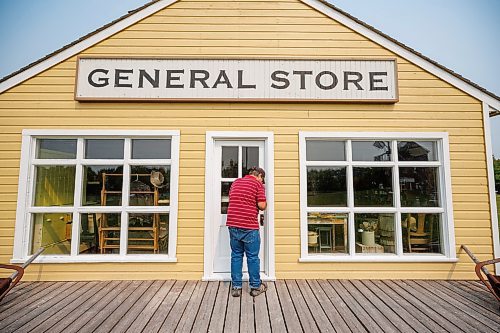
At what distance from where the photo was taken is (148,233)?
4.75m

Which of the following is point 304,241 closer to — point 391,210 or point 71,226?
point 391,210

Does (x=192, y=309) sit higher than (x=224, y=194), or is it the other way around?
(x=224, y=194)

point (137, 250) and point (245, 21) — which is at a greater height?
point (245, 21)

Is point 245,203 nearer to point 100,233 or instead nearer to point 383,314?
point 383,314

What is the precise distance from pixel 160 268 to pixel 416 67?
5611 millimetres

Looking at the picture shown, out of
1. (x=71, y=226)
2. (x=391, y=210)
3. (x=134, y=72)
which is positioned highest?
(x=134, y=72)

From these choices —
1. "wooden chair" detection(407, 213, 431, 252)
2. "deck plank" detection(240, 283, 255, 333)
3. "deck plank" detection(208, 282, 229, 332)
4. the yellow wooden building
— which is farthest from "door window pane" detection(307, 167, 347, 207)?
"deck plank" detection(208, 282, 229, 332)

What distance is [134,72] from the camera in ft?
15.9

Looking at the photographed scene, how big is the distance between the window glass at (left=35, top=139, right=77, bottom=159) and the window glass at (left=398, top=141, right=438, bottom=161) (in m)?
5.72

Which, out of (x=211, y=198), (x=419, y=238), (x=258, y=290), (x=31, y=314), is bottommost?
(x=31, y=314)

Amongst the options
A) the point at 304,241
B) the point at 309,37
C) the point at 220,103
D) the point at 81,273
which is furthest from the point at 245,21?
the point at 81,273

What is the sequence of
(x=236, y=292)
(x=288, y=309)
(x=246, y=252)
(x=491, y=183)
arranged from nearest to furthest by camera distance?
(x=288, y=309), (x=236, y=292), (x=246, y=252), (x=491, y=183)

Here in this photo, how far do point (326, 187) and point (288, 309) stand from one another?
6.93 feet

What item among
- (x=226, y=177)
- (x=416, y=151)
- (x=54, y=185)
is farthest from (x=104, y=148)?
(x=416, y=151)
